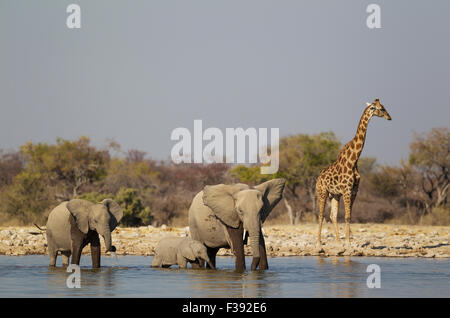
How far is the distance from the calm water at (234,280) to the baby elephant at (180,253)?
0.35 m

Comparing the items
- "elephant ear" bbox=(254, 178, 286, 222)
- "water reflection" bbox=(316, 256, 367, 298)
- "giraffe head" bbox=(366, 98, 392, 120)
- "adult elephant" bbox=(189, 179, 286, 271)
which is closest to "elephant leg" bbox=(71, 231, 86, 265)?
"adult elephant" bbox=(189, 179, 286, 271)

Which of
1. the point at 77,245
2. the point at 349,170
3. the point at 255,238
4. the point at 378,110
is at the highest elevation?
the point at 378,110

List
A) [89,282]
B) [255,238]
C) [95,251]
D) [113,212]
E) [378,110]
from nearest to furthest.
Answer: [255,238], [89,282], [113,212], [95,251], [378,110]

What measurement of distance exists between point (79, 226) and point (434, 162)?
25.1 metres

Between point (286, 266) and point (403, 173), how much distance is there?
22.0 metres

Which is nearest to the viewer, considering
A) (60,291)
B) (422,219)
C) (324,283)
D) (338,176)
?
(60,291)

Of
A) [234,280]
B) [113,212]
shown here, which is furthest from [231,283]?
[113,212]

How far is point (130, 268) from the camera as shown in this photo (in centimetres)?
1809

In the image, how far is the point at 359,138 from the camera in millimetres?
23016

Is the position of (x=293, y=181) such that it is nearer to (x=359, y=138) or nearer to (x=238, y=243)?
(x=359, y=138)

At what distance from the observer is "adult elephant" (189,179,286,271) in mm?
15352

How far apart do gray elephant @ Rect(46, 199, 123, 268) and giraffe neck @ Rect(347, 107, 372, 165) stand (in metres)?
7.69

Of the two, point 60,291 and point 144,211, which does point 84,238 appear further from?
point 144,211

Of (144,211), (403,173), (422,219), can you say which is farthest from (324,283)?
(403,173)
